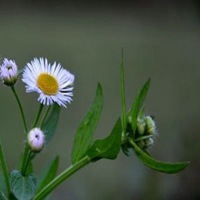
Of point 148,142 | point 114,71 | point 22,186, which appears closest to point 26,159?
point 22,186

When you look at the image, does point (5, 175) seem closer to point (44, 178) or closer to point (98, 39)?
point (44, 178)

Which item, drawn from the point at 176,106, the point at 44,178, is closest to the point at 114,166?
the point at 176,106

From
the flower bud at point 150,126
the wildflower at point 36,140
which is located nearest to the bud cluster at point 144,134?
the flower bud at point 150,126

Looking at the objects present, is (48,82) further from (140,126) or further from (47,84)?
(140,126)

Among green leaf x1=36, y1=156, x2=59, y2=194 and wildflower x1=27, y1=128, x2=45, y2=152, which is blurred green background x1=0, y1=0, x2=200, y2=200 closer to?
green leaf x1=36, y1=156, x2=59, y2=194

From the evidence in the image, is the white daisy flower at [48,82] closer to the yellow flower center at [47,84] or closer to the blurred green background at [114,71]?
the yellow flower center at [47,84]

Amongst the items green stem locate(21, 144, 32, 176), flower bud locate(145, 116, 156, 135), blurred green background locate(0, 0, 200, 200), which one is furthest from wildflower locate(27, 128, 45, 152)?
blurred green background locate(0, 0, 200, 200)
